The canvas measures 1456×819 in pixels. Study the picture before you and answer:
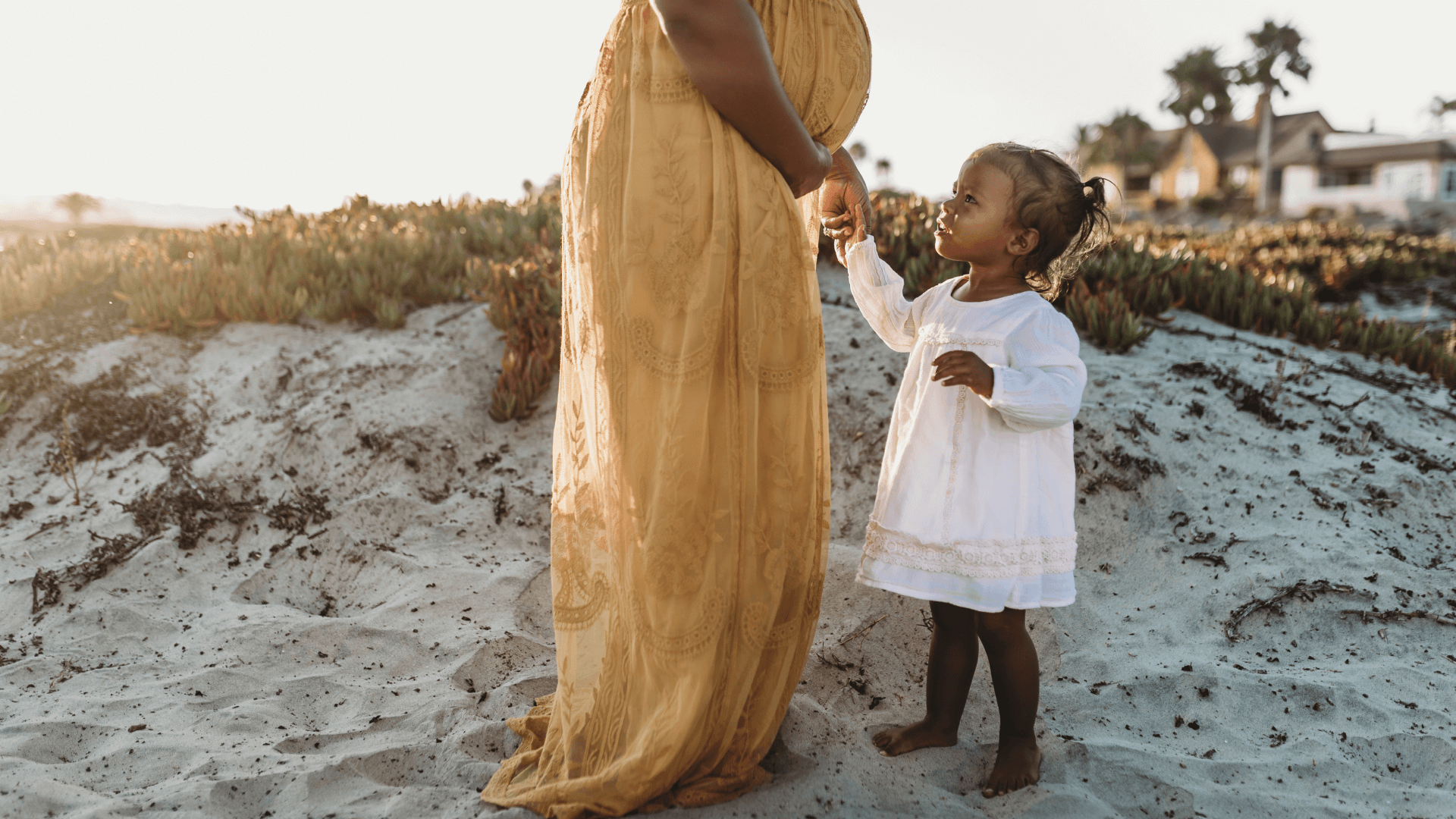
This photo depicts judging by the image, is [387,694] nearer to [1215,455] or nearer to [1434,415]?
A: [1215,455]

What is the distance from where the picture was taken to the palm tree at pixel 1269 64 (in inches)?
1954

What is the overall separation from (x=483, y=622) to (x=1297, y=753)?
2.76 meters

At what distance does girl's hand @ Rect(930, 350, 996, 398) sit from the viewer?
196 cm

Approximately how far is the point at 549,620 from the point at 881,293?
6.11 ft

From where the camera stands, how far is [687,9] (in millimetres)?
1731

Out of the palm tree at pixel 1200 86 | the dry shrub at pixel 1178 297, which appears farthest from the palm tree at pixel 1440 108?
the dry shrub at pixel 1178 297

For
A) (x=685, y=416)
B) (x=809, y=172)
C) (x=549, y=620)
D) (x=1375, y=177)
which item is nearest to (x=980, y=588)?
(x=685, y=416)

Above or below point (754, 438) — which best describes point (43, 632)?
below

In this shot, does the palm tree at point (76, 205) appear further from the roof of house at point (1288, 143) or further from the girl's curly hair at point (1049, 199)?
the roof of house at point (1288, 143)

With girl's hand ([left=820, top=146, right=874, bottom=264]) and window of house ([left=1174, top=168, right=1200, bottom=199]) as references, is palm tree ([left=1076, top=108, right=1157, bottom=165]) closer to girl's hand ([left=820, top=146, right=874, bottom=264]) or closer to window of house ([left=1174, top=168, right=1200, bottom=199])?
window of house ([left=1174, top=168, right=1200, bottom=199])

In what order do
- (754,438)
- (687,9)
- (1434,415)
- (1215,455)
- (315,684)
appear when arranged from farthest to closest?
(1434,415) < (1215,455) < (315,684) < (754,438) < (687,9)

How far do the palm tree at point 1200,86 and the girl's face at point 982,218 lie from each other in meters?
62.9

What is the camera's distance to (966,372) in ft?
6.41

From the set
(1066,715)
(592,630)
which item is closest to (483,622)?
(592,630)
